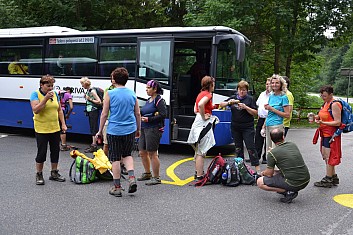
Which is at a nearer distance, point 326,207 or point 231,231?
point 231,231

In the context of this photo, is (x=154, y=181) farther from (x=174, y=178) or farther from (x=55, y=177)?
(x=55, y=177)

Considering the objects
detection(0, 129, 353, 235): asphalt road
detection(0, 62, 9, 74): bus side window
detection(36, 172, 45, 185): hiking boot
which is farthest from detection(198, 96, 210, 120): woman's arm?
detection(0, 62, 9, 74): bus side window

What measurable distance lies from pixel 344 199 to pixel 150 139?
10.1 feet

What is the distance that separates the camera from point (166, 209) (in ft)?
16.7

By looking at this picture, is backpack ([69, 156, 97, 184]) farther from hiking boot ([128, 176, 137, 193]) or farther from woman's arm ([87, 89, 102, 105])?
woman's arm ([87, 89, 102, 105])

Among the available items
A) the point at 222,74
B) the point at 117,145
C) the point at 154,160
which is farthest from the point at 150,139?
the point at 222,74

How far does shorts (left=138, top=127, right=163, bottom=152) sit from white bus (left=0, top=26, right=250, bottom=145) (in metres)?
2.72

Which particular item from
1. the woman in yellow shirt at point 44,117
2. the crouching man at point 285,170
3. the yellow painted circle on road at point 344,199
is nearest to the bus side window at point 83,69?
the woman in yellow shirt at point 44,117

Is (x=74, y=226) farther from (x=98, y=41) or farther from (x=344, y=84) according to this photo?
(x=344, y=84)

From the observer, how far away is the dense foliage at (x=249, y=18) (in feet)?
47.7

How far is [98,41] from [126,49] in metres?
0.94

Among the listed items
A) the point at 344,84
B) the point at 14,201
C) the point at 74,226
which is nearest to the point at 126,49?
the point at 14,201

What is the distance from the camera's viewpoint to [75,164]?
6.37 m

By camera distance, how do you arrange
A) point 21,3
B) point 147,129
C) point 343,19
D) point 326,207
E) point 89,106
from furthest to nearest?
point 21,3 < point 343,19 < point 89,106 < point 147,129 < point 326,207
